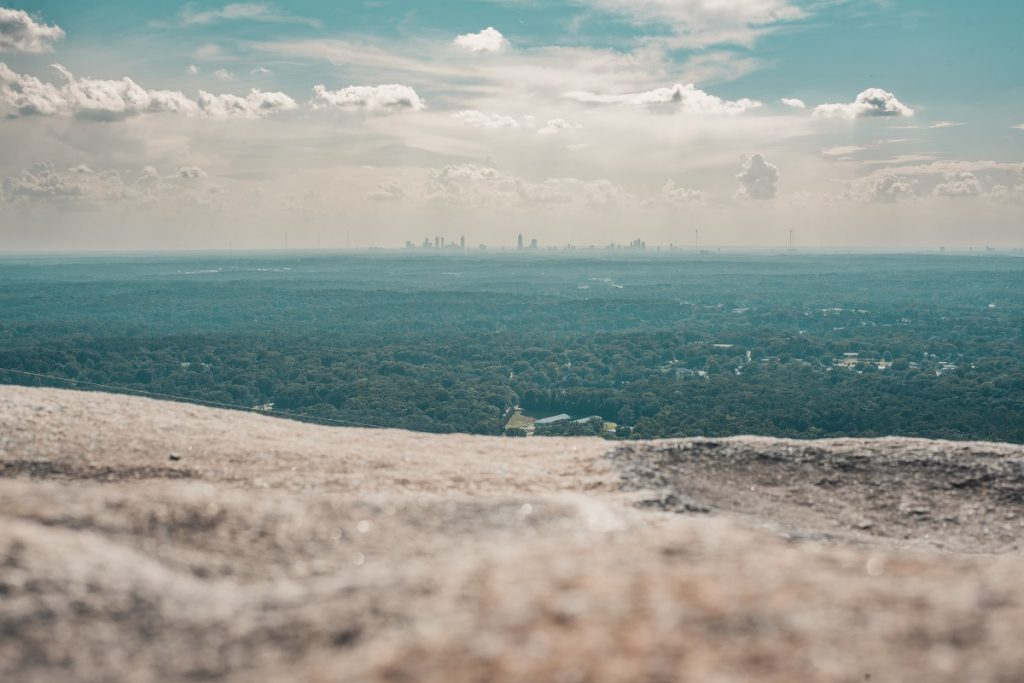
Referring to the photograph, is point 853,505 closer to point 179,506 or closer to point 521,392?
point 179,506

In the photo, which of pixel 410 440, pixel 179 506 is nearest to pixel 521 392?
pixel 410 440

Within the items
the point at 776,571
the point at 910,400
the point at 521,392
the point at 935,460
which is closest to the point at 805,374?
the point at 910,400

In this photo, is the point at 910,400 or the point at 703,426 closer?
the point at 703,426

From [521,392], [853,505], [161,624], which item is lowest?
[521,392]

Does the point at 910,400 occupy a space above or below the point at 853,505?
below

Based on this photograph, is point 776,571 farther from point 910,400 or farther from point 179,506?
point 910,400

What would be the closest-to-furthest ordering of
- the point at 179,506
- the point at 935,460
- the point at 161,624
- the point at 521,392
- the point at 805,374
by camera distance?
the point at 161,624, the point at 179,506, the point at 935,460, the point at 521,392, the point at 805,374

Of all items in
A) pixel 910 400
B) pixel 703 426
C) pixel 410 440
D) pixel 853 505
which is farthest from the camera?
pixel 910 400
